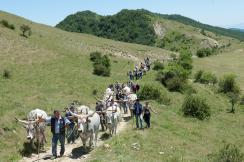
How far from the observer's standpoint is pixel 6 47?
56906 mm

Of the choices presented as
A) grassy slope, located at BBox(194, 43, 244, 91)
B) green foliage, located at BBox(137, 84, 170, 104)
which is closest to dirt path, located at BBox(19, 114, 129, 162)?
green foliage, located at BBox(137, 84, 170, 104)

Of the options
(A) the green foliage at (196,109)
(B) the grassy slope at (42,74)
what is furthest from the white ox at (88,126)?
(A) the green foliage at (196,109)

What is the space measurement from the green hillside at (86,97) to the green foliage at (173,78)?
4.02 ft

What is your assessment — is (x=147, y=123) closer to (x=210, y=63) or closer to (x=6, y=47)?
(x=6, y=47)

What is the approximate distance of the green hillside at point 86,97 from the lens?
22719 mm

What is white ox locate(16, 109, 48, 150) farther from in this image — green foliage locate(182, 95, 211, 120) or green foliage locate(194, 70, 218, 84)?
green foliage locate(194, 70, 218, 84)

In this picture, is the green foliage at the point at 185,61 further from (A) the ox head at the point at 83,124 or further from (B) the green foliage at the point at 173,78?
(A) the ox head at the point at 83,124

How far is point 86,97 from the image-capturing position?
128 feet

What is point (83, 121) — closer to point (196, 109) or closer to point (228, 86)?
point (196, 109)

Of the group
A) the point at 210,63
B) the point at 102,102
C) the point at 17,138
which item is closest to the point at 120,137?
the point at 102,102

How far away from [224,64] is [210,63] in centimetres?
324

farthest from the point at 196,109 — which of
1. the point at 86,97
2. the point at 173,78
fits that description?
the point at 173,78

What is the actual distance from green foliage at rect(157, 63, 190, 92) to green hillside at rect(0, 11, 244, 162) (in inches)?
48.2

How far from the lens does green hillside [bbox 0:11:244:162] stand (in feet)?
74.5
